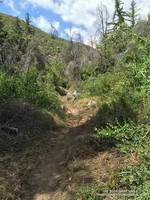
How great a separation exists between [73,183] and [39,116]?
393 centimetres

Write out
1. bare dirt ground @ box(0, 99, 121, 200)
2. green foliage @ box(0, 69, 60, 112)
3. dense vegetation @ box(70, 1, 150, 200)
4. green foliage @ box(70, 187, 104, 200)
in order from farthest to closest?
1. green foliage @ box(0, 69, 60, 112)
2. bare dirt ground @ box(0, 99, 121, 200)
3. green foliage @ box(70, 187, 104, 200)
4. dense vegetation @ box(70, 1, 150, 200)

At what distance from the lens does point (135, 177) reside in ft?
11.4

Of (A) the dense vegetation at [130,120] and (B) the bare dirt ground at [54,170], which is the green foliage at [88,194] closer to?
(A) the dense vegetation at [130,120]

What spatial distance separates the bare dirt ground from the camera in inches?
182

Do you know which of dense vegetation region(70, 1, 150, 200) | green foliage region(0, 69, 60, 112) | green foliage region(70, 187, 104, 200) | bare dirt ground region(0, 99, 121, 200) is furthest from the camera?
green foliage region(0, 69, 60, 112)

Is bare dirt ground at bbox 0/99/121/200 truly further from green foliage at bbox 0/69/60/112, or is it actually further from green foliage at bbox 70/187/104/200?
green foliage at bbox 0/69/60/112

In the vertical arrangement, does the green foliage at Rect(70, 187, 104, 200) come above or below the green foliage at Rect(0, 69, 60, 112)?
below

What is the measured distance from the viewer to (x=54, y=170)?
555 cm

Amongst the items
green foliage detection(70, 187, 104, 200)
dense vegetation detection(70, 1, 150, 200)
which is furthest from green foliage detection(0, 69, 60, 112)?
green foliage detection(70, 187, 104, 200)

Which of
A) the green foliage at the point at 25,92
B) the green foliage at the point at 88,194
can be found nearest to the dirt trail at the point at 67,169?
the green foliage at the point at 88,194

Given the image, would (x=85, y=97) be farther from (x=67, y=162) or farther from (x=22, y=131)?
(x=67, y=162)

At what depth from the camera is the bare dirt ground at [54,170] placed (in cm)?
462

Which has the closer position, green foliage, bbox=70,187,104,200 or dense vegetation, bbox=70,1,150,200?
dense vegetation, bbox=70,1,150,200

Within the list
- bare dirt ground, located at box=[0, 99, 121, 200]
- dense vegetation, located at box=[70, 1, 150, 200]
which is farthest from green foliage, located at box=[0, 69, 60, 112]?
dense vegetation, located at box=[70, 1, 150, 200]
